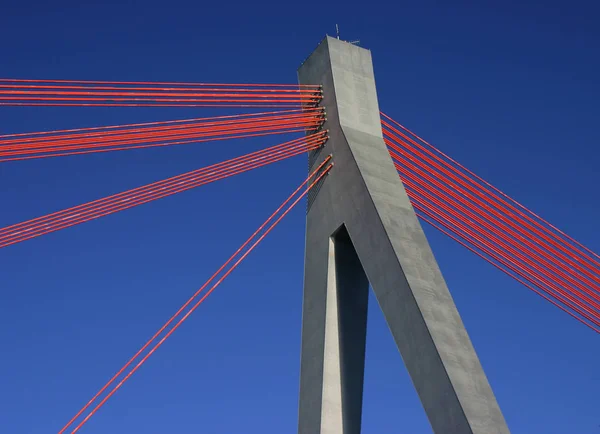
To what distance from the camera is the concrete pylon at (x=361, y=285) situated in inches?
535

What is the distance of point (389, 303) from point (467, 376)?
5.48 ft

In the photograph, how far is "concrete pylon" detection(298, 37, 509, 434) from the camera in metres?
13.6

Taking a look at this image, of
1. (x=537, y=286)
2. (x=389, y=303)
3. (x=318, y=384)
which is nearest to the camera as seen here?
(x=389, y=303)

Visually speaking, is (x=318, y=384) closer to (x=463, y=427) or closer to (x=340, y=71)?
(x=463, y=427)

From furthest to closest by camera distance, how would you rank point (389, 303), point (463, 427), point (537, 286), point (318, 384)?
point (537, 286) → point (318, 384) → point (389, 303) → point (463, 427)

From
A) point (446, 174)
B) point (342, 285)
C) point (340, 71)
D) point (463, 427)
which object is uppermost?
point (340, 71)

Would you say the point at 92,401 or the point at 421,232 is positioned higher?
the point at 421,232

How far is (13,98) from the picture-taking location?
14.7 metres

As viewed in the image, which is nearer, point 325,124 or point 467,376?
point 467,376

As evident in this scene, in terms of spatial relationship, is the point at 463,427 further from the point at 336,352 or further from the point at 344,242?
the point at 344,242

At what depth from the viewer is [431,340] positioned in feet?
45.1

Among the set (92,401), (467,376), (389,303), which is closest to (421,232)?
(389,303)

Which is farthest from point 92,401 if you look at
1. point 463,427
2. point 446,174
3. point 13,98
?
point 446,174

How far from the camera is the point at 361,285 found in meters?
16.7
